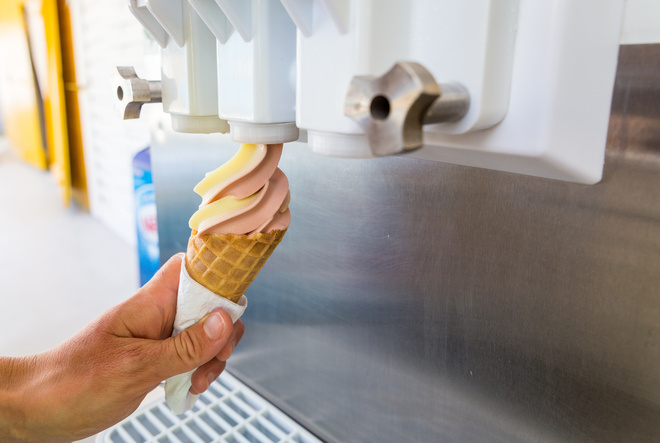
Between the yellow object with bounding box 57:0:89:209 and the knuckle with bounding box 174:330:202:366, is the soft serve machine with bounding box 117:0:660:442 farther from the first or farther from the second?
the yellow object with bounding box 57:0:89:209

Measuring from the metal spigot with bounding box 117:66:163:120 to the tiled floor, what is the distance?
3.41 ft

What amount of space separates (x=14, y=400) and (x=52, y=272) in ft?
4.59

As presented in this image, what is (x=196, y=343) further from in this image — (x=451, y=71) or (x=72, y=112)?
(x=72, y=112)

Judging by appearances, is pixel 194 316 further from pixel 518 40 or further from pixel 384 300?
pixel 518 40

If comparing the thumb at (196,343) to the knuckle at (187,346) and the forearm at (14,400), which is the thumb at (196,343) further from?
the forearm at (14,400)

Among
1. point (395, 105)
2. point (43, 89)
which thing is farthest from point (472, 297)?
point (43, 89)

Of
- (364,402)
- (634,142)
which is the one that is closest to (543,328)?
(634,142)

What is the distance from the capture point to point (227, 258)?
520mm

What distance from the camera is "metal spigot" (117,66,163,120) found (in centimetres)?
45

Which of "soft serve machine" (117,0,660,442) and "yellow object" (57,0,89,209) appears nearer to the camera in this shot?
"soft serve machine" (117,0,660,442)

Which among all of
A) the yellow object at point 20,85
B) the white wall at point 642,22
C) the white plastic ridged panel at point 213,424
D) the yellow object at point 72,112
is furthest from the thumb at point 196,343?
the yellow object at point 20,85

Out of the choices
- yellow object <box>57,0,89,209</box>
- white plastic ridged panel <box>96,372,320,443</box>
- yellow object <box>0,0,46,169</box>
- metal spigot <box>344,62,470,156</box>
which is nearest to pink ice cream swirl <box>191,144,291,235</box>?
metal spigot <box>344,62,470,156</box>

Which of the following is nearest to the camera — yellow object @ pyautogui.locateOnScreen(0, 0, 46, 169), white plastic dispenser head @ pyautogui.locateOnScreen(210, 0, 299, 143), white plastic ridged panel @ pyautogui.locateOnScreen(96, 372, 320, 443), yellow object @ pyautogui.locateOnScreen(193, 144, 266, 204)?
white plastic dispenser head @ pyautogui.locateOnScreen(210, 0, 299, 143)

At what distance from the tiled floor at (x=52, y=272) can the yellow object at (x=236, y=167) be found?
3.35ft
